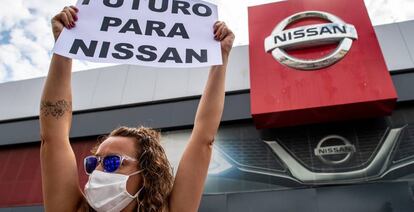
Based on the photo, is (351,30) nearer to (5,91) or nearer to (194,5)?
(194,5)

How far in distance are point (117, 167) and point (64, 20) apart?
2.59 feet

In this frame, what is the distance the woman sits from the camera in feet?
4.77

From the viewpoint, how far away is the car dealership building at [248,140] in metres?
7.01

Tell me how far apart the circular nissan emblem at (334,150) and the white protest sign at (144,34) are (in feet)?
20.6

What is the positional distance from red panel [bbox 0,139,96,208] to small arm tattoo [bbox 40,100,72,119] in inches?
305

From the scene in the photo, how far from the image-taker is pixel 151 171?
5.33ft

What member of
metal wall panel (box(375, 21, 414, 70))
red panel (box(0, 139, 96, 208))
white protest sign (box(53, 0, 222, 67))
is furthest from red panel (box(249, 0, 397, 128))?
white protest sign (box(53, 0, 222, 67))

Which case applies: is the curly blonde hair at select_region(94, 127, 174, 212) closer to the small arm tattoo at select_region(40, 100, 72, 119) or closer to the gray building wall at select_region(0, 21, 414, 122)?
the small arm tattoo at select_region(40, 100, 72, 119)

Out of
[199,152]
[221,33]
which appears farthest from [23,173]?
[199,152]

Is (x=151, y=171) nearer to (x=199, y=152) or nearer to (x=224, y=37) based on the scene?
(x=199, y=152)

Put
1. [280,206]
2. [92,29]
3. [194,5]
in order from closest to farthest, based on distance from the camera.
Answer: [92,29] < [194,5] < [280,206]

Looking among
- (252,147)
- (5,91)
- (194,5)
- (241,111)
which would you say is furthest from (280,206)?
(5,91)

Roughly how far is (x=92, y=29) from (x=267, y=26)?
24.2 feet

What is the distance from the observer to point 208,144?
160cm
